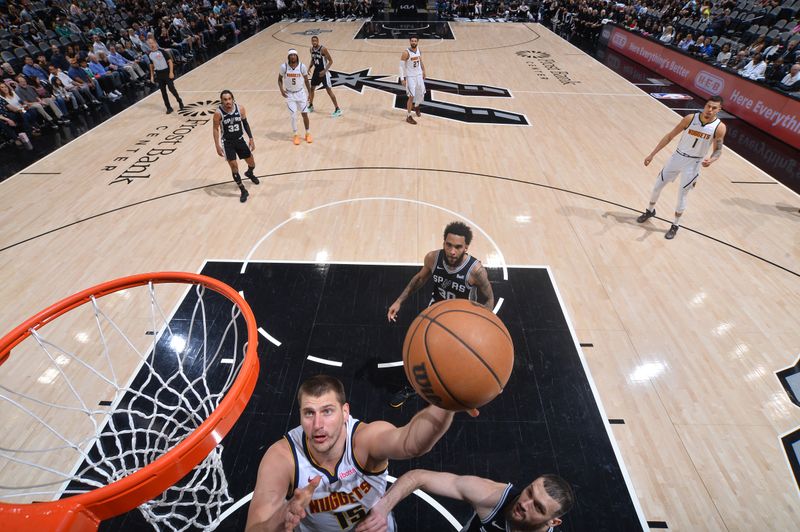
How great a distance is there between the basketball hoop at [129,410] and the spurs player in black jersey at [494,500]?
880 mm

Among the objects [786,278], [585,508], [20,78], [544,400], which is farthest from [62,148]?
[786,278]

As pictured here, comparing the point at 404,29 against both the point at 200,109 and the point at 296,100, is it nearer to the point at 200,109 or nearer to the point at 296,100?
the point at 200,109

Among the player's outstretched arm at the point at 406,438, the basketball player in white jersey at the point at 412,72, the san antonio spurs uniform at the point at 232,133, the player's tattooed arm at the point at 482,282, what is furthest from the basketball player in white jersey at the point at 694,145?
the san antonio spurs uniform at the point at 232,133

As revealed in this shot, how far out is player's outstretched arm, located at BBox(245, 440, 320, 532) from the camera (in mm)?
1482

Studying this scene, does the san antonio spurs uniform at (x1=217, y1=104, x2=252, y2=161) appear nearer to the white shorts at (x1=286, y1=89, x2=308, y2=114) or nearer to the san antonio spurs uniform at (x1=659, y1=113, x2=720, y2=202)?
the white shorts at (x1=286, y1=89, x2=308, y2=114)

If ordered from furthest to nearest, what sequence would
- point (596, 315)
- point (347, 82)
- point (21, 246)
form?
point (347, 82)
point (21, 246)
point (596, 315)

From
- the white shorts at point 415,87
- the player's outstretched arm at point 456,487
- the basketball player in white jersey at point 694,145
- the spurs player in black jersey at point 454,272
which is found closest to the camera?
the player's outstretched arm at point 456,487

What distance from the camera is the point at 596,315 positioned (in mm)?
4711

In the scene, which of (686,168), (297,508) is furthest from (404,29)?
(297,508)

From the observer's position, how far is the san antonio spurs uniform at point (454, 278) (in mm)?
3383

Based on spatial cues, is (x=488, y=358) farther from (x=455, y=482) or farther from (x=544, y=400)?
(x=544, y=400)

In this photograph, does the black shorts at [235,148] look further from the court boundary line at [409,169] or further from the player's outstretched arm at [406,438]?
the player's outstretched arm at [406,438]

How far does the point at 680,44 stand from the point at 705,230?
444 inches

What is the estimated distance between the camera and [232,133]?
241 inches
